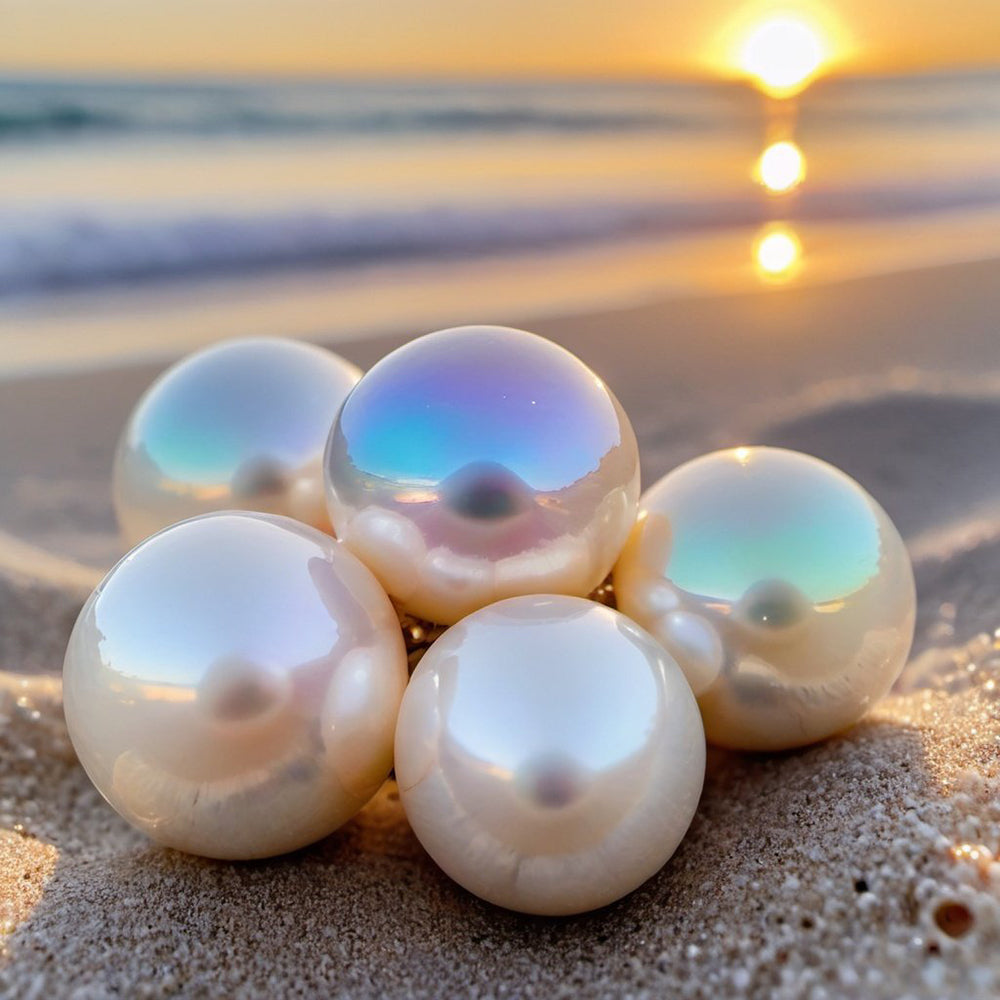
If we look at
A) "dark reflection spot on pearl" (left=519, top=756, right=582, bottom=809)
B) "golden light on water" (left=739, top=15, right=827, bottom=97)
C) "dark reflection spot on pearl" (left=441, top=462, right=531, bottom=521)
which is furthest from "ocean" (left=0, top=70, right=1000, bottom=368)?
"dark reflection spot on pearl" (left=519, top=756, right=582, bottom=809)

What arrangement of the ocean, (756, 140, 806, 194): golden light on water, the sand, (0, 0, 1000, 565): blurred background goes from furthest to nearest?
(756, 140, 806, 194): golden light on water < the ocean < (0, 0, 1000, 565): blurred background < the sand

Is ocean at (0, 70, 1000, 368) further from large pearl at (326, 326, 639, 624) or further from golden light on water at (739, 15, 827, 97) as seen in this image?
large pearl at (326, 326, 639, 624)

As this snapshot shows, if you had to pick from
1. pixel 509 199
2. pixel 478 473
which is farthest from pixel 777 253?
pixel 478 473

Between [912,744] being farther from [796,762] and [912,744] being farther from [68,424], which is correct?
[68,424]

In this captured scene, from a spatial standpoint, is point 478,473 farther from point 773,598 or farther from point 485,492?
point 773,598

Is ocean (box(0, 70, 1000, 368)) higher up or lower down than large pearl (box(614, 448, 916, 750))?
lower down

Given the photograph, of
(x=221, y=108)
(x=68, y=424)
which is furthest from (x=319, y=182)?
(x=68, y=424)
